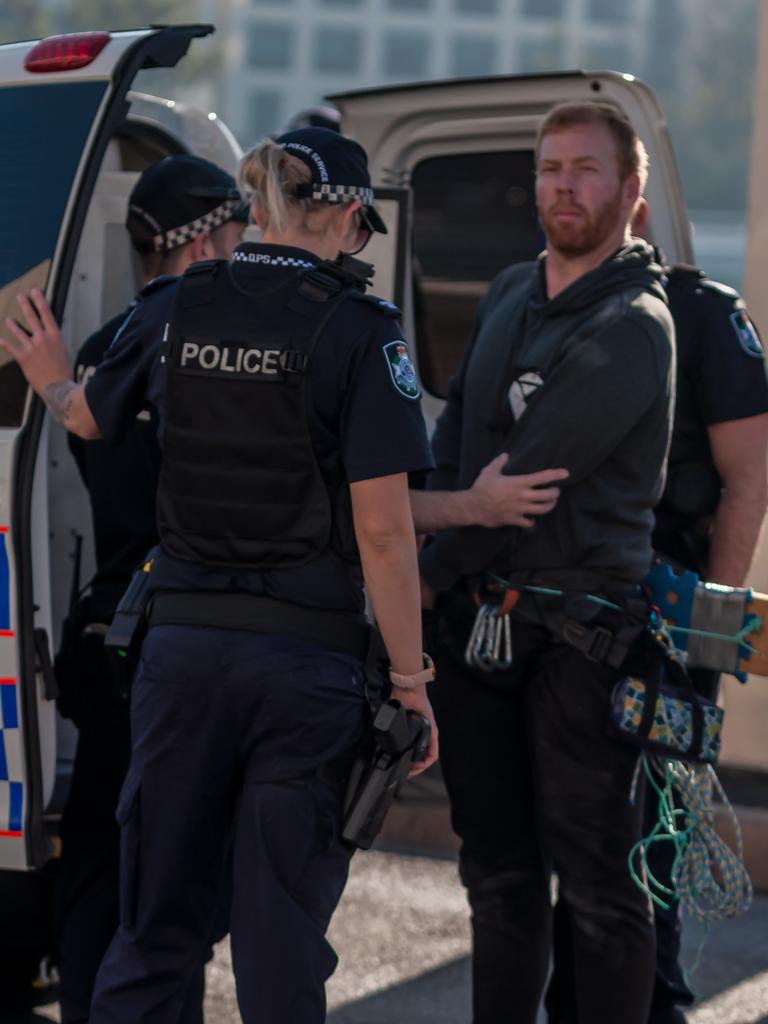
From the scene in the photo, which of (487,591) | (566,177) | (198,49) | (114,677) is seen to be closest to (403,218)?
(566,177)

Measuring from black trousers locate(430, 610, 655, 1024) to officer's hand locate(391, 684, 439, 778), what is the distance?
0.35 metres

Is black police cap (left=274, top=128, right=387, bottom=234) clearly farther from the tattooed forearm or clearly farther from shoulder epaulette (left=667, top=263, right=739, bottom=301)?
shoulder epaulette (left=667, top=263, right=739, bottom=301)

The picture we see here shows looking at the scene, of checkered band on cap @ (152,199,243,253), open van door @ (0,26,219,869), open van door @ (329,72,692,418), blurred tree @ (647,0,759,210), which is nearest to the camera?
open van door @ (0,26,219,869)

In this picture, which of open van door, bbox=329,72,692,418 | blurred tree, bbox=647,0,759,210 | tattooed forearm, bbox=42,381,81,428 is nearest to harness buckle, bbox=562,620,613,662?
tattooed forearm, bbox=42,381,81,428

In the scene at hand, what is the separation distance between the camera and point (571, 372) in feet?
9.93

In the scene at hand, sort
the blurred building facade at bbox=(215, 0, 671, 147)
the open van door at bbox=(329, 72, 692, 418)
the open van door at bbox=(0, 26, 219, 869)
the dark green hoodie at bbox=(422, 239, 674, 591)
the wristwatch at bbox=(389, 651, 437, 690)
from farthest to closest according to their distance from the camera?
1. the blurred building facade at bbox=(215, 0, 671, 147)
2. the open van door at bbox=(329, 72, 692, 418)
3. the open van door at bbox=(0, 26, 219, 869)
4. the dark green hoodie at bbox=(422, 239, 674, 591)
5. the wristwatch at bbox=(389, 651, 437, 690)

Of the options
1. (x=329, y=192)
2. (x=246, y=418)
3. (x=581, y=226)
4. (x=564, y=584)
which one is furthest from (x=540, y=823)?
(x=329, y=192)

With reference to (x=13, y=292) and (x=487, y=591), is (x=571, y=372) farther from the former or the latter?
(x=13, y=292)

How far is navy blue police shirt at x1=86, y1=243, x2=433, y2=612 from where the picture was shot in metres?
2.63

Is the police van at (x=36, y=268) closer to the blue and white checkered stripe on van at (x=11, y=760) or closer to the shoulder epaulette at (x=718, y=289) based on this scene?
the blue and white checkered stripe on van at (x=11, y=760)

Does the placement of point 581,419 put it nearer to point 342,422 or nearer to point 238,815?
point 342,422

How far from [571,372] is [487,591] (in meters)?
0.47

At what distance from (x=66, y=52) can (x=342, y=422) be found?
1.24 meters

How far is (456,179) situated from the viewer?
16.7 ft
